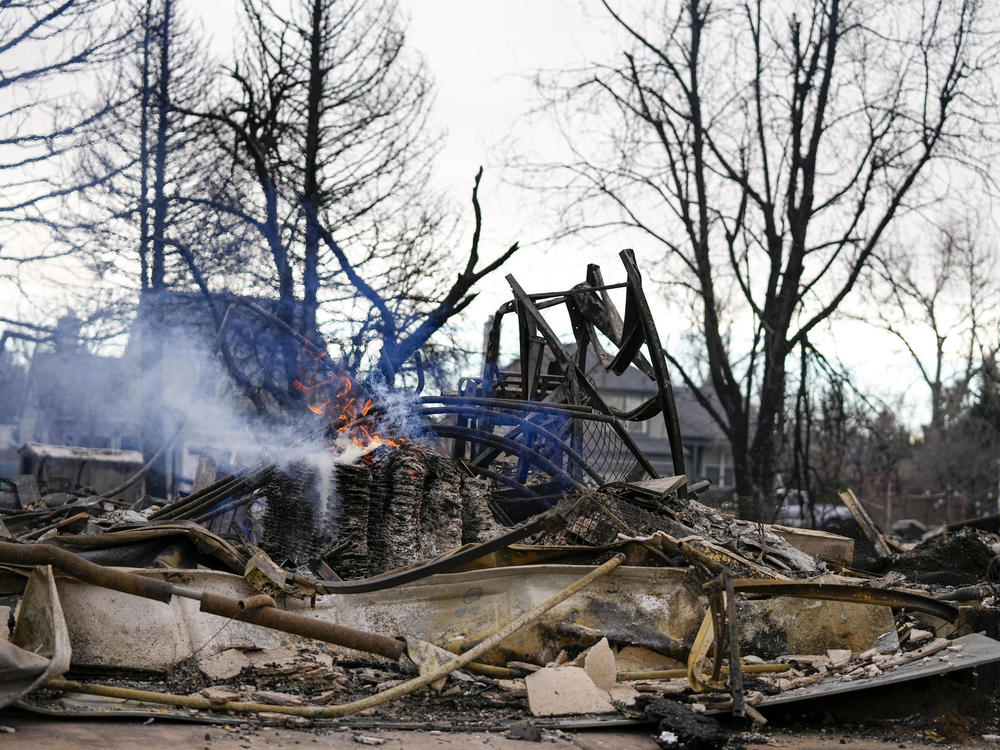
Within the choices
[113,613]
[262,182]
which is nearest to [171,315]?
[262,182]

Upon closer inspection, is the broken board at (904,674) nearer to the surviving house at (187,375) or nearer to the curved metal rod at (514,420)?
the curved metal rod at (514,420)

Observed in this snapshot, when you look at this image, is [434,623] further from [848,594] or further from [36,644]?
[848,594]

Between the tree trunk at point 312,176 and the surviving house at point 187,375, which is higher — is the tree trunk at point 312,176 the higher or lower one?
the higher one

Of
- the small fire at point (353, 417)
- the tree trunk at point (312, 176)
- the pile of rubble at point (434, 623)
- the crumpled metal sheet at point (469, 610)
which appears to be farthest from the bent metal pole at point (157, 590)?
the tree trunk at point (312, 176)

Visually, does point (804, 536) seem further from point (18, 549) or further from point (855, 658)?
point (18, 549)

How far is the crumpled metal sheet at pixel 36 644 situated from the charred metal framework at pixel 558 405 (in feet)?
12.4

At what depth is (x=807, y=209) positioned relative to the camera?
48.9 ft

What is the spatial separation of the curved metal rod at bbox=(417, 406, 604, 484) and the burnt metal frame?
6.2 inches

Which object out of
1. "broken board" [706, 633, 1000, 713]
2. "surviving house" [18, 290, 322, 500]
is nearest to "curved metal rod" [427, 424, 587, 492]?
"surviving house" [18, 290, 322, 500]

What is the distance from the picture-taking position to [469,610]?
5273 millimetres

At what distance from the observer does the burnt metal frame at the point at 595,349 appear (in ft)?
29.7

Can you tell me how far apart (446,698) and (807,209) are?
12.2 m

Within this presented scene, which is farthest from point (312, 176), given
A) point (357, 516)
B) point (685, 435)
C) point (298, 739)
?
point (685, 435)

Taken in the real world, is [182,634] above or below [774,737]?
A: above
